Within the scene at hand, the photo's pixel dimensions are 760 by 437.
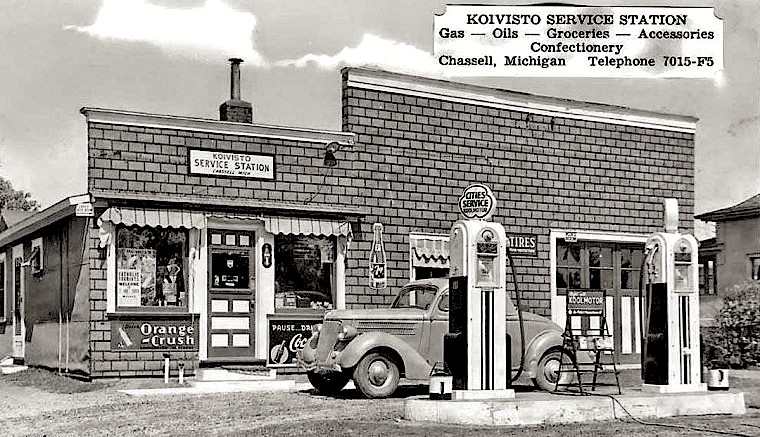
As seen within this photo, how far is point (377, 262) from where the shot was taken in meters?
17.8

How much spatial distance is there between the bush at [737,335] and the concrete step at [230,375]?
898cm

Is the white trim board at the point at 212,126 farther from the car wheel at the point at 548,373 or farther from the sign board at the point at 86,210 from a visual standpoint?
the car wheel at the point at 548,373

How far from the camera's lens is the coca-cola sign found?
16734 mm

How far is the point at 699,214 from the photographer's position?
103ft

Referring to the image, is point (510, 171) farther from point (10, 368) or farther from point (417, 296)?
point (10, 368)

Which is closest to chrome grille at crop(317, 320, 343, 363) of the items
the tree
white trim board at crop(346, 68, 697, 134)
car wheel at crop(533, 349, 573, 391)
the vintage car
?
the vintage car

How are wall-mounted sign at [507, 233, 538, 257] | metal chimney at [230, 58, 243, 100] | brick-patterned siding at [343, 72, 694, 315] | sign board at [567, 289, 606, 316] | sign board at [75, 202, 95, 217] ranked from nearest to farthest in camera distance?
1. sign board at [75, 202, 95, 217]
2. metal chimney at [230, 58, 243, 100]
3. brick-patterned siding at [343, 72, 694, 315]
4. wall-mounted sign at [507, 233, 538, 257]
5. sign board at [567, 289, 606, 316]

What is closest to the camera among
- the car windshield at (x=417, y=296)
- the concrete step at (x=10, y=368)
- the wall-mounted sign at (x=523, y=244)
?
the car windshield at (x=417, y=296)

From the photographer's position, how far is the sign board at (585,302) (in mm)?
19984

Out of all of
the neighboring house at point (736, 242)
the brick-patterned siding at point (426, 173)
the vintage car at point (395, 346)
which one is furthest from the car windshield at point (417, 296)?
the neighboring house at point (736, 242)

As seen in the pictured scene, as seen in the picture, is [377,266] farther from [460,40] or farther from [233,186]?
[460,40]

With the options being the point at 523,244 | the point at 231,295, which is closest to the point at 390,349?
the point at 231,295

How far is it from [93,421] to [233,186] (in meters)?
5.86

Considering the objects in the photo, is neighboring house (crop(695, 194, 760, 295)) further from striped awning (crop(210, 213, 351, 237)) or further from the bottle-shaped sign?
striped awning (crop(210, 213, 351, 237))
